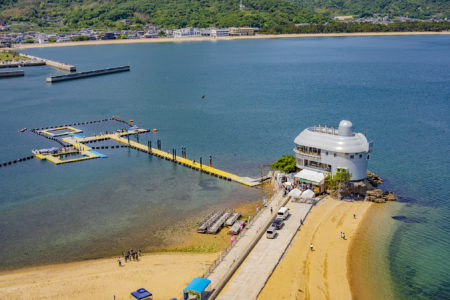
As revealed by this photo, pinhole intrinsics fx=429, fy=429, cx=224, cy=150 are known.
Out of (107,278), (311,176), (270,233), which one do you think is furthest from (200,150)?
(107,278)

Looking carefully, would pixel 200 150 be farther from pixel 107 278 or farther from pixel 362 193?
pixel 107 278

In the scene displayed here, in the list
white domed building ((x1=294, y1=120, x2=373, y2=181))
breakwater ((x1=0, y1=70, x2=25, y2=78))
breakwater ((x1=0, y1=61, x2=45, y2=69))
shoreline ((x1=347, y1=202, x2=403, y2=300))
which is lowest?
shoreline ((x1=347, y1=202, x2=403, y2=300))

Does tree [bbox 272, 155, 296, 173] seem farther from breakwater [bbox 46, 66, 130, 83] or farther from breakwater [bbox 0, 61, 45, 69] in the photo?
breakwater [bbox 0, 61, 45, 69]

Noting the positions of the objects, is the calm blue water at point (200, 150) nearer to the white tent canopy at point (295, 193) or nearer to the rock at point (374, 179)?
the rock at point (374, 179)

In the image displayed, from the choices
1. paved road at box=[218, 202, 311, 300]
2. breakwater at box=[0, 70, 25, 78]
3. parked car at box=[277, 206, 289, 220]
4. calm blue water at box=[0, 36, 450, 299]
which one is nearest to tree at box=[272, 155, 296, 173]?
calm blue water at box=[0, 36, 450, 299]

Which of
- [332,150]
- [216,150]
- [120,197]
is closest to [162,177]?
[120,197]

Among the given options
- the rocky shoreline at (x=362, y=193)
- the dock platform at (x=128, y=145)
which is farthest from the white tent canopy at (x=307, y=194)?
the dock platform at (x=128, y=145)
